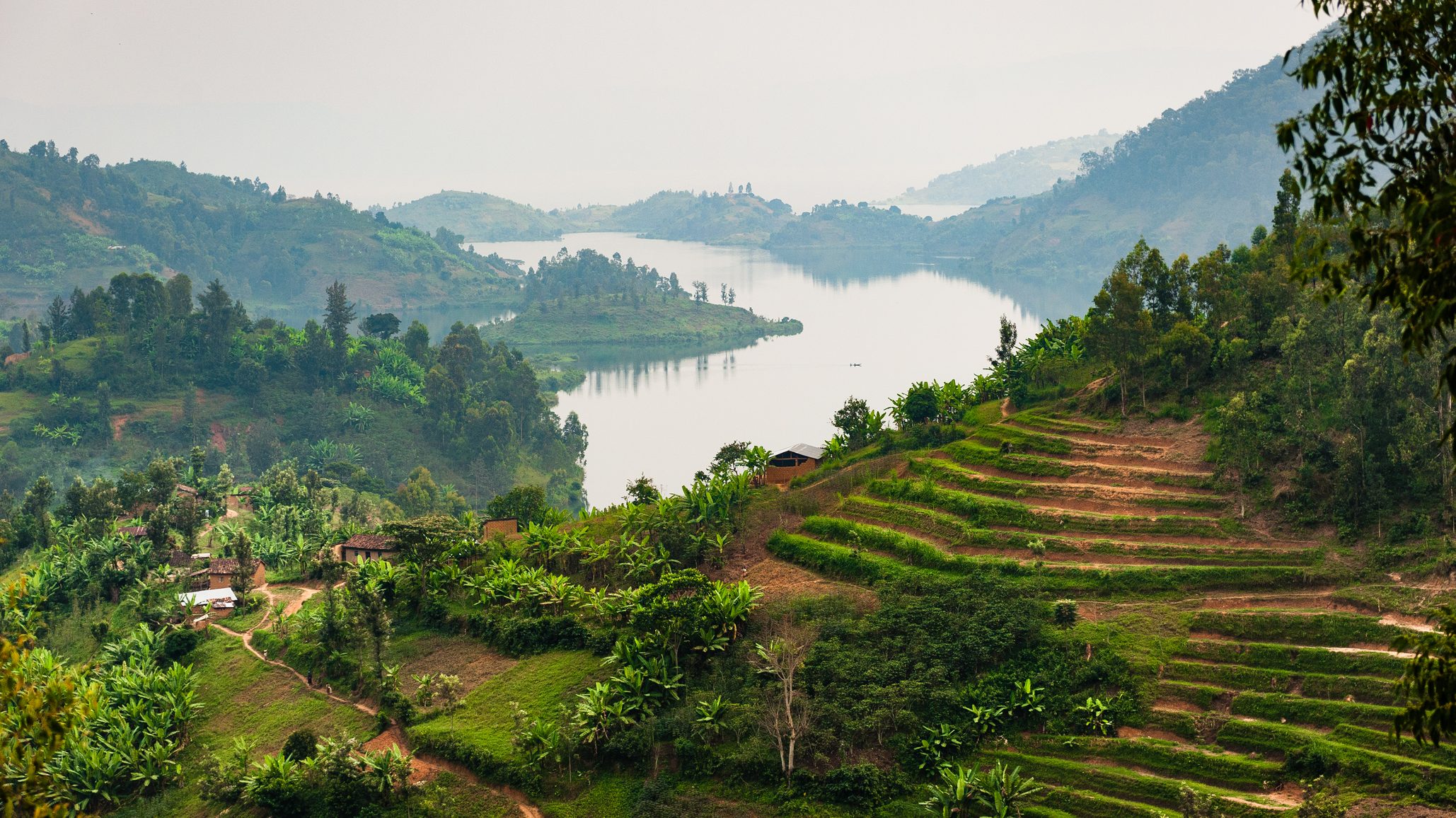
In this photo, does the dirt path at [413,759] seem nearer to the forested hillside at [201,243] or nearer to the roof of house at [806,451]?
the roof of house at [806,451]

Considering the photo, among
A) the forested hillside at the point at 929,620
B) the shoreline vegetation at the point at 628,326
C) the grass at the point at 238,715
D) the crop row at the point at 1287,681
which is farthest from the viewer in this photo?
the shoreline vegetation at the point at 628,326

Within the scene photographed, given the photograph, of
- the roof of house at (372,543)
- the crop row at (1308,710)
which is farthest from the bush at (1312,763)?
the roof of house at (372,543)

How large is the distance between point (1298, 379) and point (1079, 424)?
5.99 meters

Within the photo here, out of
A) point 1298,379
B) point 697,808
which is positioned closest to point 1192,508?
point 1298,379

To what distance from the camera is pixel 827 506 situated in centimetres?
3116

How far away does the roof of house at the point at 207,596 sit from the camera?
33138 millimetres

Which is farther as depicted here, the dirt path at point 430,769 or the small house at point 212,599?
the small house at point 212,599

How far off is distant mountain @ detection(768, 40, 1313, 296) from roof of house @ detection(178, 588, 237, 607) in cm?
12111

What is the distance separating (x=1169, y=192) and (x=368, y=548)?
481 ft

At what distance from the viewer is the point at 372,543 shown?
1388 inches

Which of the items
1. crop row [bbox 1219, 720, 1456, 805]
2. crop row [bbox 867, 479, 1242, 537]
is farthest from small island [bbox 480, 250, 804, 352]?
crop row [bbox 1219, 720, 1456, 805]

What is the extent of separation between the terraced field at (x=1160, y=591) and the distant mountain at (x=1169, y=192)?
377 feet

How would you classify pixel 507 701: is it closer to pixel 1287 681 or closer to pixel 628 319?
pixel 1287 681

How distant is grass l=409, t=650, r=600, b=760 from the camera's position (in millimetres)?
24016
